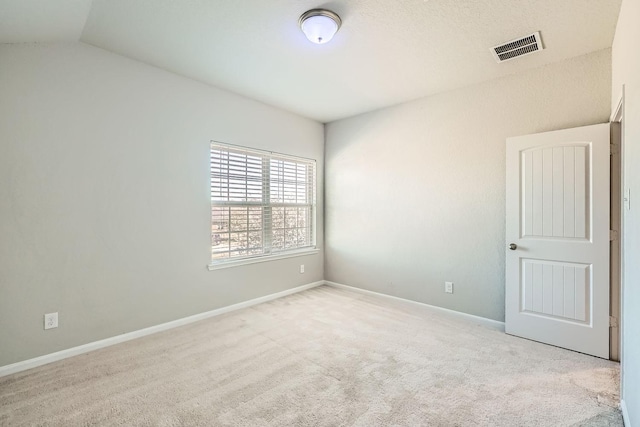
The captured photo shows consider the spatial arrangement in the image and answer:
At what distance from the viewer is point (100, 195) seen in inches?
104

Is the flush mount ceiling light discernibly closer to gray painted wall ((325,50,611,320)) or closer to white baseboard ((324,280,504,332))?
gray painted wall ((325,50,611,320))

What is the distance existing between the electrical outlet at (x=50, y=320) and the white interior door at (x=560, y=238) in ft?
13.4

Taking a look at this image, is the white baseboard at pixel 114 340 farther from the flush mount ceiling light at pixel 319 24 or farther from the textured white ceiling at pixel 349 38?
the flush mount ceiling light at pixel 319 24

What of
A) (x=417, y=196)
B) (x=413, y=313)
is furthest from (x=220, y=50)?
(x=413, y=313)

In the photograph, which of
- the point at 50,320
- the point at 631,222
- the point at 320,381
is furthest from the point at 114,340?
the point at 631,222

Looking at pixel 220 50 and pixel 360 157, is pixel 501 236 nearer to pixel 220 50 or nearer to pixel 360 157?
pixel 360 157

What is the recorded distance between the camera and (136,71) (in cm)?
284

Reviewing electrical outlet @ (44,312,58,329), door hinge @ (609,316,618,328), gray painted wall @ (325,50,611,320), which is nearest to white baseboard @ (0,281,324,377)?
electrical outlet @ (44,312,58,329)

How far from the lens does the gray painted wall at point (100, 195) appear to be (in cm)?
226

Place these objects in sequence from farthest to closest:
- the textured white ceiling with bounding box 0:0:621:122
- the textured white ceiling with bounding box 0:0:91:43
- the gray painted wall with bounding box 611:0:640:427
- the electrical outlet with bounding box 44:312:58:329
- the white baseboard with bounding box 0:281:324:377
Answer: the electrical outlet with bounding box 44:312:58:329 → the white baseboard with bounding box 0:281:324:377 → the textured white ceiling with bounding box 0:0:621:122 → the textured white ceiling with bounding box 0:0:91:43 → the gray painted wall with bounding box 611:0:640:427

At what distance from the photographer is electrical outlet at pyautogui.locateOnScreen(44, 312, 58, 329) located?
7.81 ft

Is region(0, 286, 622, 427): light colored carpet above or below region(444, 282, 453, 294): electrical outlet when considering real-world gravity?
below

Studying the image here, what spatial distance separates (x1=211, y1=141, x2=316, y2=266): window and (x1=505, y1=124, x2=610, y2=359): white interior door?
8.92 feet

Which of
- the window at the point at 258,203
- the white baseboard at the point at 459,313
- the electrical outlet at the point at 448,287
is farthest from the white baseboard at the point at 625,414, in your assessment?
the window at the point at 258,203
